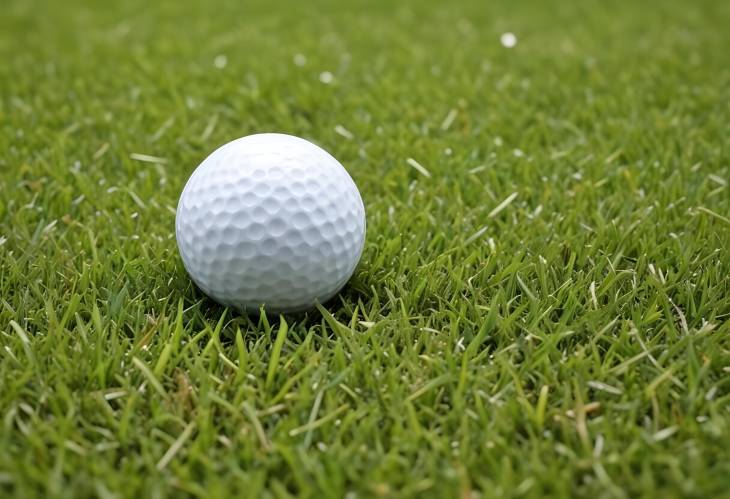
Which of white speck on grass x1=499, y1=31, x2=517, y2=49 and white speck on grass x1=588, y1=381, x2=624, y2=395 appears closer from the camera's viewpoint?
white speck on grass x1=588, y1=381, x2=624, y2=395

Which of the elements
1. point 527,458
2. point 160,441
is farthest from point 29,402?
point 527,458

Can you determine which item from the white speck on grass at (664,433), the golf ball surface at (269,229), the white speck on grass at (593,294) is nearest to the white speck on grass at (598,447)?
the white speck on grass at (664,433)

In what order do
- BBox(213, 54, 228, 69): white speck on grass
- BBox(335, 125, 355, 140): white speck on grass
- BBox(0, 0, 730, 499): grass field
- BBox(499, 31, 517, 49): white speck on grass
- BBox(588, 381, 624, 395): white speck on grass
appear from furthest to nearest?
BBox(499, 31, 517, 49): white speck on grass < BBox(213, 54, 228, 69): white speck on grass < BBox(335, 125, 355, 140): white speck on grass < BBox(588, 381, 624, 395): white speck on grass < BBox(0, 0, 730, 499): grass field

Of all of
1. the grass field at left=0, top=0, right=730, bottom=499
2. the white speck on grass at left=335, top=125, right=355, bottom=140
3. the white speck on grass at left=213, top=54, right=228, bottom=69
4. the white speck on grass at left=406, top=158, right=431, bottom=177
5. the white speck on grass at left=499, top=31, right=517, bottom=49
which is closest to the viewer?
the grass field at left=0, top=0, right=730, bottom=499

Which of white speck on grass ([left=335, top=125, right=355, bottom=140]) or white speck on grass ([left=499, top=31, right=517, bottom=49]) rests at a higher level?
white speck on grass ([left=499, top=31, right=517, bottom=49])

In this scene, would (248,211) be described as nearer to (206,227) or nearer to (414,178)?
(206,227)

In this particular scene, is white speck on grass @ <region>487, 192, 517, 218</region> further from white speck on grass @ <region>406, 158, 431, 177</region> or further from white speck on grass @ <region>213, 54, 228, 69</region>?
white speck on grass @ <region>213, 54, 228, 69</region>

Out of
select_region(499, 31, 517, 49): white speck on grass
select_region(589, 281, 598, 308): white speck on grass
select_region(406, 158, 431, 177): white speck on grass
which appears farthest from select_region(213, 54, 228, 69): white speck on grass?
select_region(589, 281, 598, 308): white speck on grass
